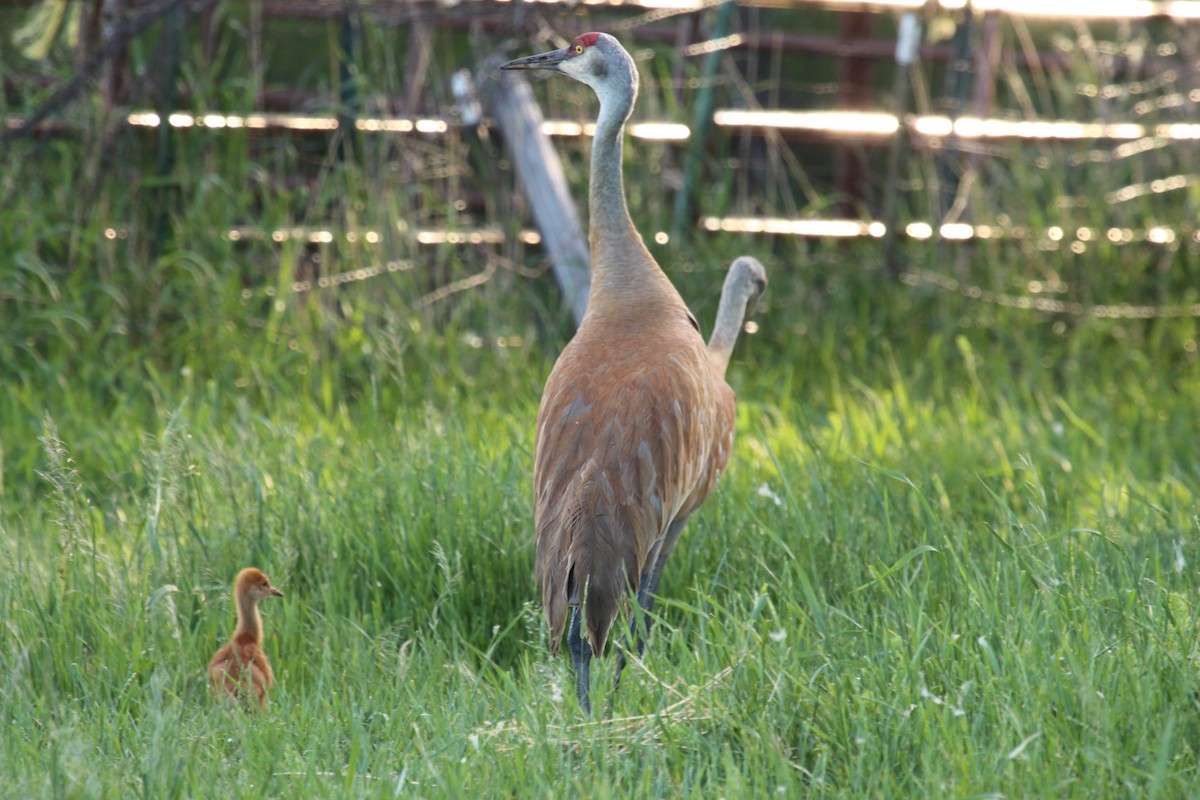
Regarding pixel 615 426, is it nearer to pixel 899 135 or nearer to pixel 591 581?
pixel 591 581

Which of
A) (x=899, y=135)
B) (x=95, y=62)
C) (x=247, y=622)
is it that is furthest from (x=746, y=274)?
(x=95, y=62)

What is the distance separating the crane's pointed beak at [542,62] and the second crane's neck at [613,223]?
0.17 metres

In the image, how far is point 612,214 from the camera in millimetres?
3982

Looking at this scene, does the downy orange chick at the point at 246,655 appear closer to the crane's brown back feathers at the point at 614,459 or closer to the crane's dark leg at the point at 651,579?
the crane's brown back feathers at the point at 614,459

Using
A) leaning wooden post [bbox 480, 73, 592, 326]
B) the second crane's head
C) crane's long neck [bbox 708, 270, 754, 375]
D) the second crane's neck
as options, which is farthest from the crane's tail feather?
leaning wooden post [bbox 480, 73, 592, 326]

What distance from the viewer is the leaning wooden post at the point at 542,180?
19.3 ft

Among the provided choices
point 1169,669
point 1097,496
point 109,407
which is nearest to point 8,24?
point 109,407

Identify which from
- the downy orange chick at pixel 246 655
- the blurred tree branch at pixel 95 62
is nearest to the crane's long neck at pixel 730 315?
the downy orange chick at pixel 246 655

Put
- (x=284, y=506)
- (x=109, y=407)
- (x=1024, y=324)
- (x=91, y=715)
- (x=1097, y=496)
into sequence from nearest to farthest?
(x=91, y=715), (x=284, y=506), (x=1097, y=496), (x=109, y=407), (x=1024, y=324)

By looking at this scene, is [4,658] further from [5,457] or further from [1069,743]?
[1069,743]

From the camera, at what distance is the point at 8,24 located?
29.7 ft

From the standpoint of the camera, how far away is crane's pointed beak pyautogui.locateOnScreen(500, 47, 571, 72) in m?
4.09

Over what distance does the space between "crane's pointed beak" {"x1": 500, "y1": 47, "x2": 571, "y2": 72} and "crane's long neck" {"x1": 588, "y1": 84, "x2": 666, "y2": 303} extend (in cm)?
17

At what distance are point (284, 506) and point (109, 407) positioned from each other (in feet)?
5.66
